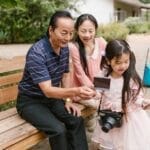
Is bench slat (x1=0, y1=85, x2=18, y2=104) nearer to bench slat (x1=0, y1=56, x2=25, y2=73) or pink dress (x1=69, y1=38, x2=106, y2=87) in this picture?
bench slat (x1=0, y1=56, x2=25, y2=73)

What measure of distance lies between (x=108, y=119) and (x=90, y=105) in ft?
1.91

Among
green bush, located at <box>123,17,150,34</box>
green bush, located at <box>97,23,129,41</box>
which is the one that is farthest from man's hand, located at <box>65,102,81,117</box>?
green bush, located at <box>123,17,150,34</box>

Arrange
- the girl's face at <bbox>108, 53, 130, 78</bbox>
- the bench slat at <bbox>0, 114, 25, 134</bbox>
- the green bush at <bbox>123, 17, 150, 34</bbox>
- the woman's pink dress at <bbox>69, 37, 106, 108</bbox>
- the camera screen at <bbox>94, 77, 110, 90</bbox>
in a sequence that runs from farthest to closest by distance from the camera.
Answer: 1. the green bush at <bbox>123, 17, 150, 34</bbox>
2. the woman's pink dress at <bbox>69, 37, 106, 108</bbox>
3. the girl's face at <bbox>108, 53, 130, 78</bbox>
4. the bench slat at <bbox>0, 114, 25, 134</bbox>
5. the camera screen at <bbox>94, 77, 110, 90</bbox>

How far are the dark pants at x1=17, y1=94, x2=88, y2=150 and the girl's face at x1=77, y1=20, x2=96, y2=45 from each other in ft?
2.68

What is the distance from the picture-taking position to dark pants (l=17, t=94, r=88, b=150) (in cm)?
348

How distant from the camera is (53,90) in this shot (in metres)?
3.38

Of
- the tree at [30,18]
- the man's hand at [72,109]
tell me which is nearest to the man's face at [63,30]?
the man's hand at [72,109]

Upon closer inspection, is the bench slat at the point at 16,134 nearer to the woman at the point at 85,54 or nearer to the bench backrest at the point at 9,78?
the bench backrest at the point at 9,78

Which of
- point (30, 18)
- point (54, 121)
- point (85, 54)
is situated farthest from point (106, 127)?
point (30, 18)

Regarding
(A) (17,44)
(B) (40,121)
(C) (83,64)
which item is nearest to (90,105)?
(C) (83,64)

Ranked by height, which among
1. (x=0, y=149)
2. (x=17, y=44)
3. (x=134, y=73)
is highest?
(x=134, y=73)

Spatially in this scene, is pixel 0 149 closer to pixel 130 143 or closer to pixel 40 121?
pixel 40 121

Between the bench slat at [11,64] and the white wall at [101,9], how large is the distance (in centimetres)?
2207

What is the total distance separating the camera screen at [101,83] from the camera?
3402mm
